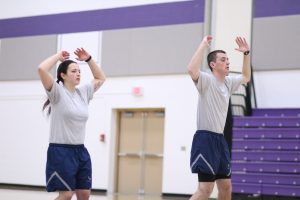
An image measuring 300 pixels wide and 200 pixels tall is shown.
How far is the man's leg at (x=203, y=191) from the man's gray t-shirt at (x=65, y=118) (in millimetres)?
997

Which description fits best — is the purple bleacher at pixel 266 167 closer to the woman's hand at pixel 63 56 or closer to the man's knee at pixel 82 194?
the man's knee at pixel 82 194

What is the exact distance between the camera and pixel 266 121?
8.86 m

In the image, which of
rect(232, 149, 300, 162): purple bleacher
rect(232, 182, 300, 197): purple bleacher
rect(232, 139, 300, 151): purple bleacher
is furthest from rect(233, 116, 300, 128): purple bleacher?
rect(232, 182, 300, 197): purple bleacher

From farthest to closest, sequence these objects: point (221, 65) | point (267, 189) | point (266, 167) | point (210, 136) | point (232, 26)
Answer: point (232, 26), point (266, 167), point (267, 189), point (221, 65), point (210, 136)

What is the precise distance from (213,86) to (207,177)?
752mm

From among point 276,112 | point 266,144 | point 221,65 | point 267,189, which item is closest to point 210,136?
point 221,65

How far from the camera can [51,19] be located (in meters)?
12.3

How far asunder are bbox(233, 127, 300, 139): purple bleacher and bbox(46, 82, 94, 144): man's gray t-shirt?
5607 mm

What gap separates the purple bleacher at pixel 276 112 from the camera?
9.02 m

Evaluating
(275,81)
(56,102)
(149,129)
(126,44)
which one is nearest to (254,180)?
(275,81)

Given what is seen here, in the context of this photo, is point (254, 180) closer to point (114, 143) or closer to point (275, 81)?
point (275, 81)

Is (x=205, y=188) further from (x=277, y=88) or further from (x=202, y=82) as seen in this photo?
(x=277, y=88)

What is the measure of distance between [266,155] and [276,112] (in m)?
0.97

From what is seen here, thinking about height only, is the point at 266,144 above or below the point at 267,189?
above
